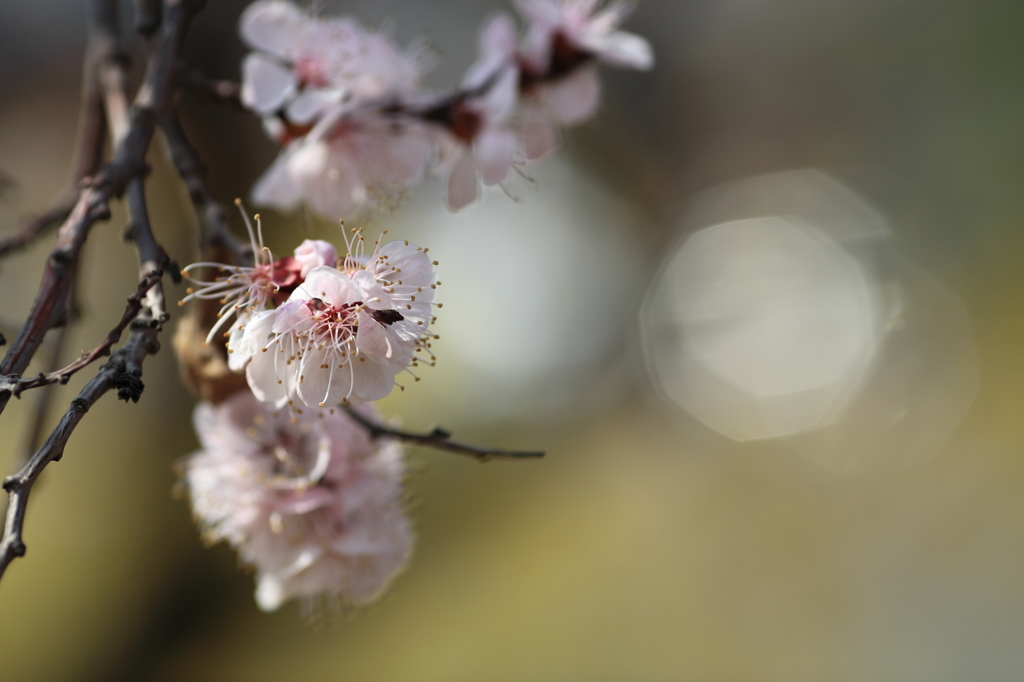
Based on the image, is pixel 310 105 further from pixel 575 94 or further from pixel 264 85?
pixel 575 94

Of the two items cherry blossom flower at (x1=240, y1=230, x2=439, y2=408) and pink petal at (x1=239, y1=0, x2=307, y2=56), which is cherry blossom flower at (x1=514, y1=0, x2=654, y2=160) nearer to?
pink petal at (x1=239, y1=0, x2=307, y2=56)

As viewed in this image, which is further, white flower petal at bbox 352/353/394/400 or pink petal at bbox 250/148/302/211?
pink petal at bbox 250/148/302/211

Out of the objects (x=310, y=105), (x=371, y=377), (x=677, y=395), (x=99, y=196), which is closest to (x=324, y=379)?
(x=371, y=377)

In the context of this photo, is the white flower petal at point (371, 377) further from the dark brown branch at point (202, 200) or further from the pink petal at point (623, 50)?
the pink petal at point (623, 50)

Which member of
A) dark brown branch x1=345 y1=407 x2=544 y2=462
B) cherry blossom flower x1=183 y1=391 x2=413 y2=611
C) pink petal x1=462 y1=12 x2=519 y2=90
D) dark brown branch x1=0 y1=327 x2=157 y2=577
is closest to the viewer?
dark brown branch x1=0 y1=327 x2=157 y2=577

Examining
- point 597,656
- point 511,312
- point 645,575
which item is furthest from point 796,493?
point 511,312

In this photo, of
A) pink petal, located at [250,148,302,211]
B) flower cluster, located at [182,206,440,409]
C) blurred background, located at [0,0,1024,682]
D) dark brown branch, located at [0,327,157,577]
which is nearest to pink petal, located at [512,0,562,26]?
pink petal, located at [250,148,302,211]
